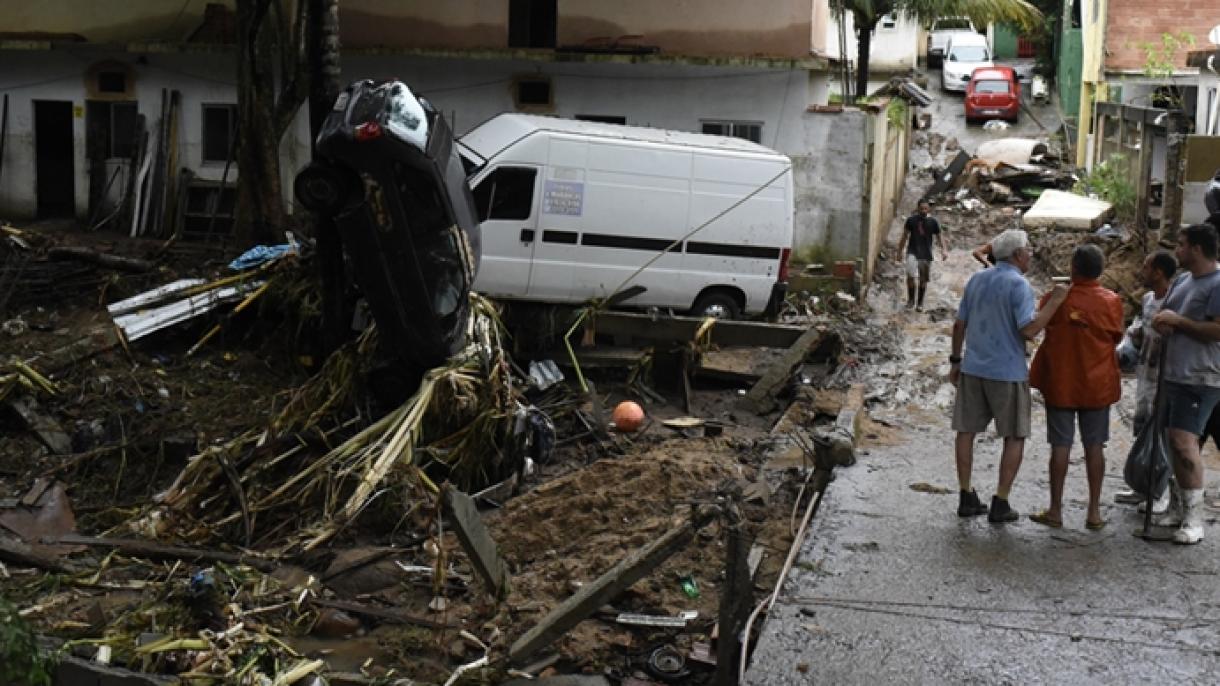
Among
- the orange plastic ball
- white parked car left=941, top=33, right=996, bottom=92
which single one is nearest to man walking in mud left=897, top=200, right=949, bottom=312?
A: the orange plastic ball

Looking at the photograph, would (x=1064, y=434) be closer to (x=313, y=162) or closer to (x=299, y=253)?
(x=313, y=162)

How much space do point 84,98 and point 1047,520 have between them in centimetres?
1904

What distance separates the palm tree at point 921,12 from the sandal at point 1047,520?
54.3 feet

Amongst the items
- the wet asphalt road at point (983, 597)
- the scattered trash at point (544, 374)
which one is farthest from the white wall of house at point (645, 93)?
the wet asphalt road at point (983, 597)

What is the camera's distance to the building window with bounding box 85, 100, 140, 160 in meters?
22.6

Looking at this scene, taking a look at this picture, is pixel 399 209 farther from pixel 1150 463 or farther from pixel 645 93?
pixel 645 93

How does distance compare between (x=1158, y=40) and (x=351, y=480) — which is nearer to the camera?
(x=351, y=480)

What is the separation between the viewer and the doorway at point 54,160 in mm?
23078

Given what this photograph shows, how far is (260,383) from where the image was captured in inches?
545

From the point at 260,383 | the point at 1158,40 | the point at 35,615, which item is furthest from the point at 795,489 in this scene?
the point at 1158,40

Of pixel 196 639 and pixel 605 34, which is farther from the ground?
pixel 605 34

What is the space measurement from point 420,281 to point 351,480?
5.52 ft

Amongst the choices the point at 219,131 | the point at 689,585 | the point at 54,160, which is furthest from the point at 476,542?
the point at 54,160

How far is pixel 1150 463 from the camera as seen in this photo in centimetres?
788
